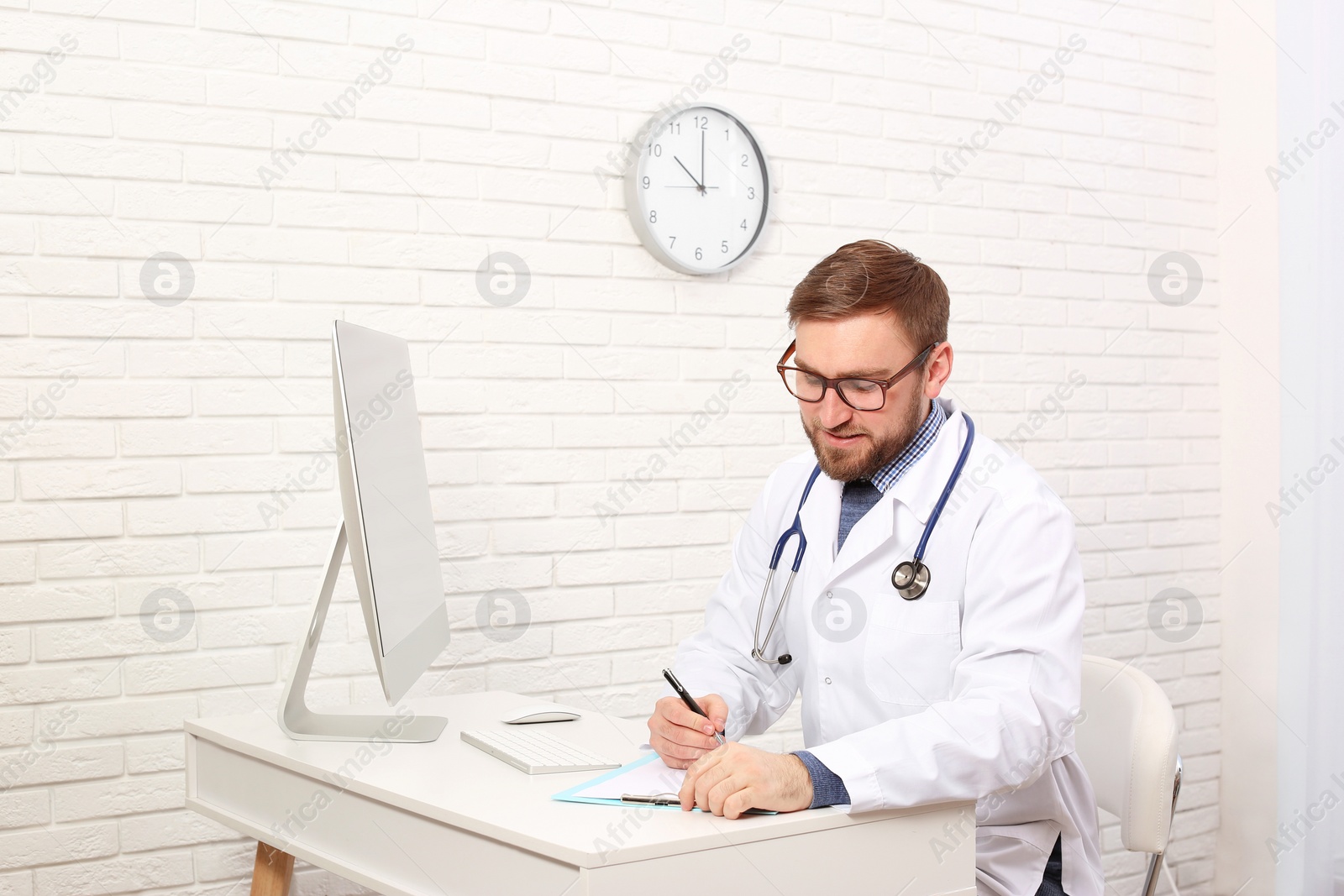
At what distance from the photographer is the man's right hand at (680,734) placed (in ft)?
5.00

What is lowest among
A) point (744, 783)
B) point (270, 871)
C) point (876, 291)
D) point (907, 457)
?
point (270, 871)

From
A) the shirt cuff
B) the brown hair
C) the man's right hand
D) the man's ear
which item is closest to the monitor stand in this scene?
the man's right hand

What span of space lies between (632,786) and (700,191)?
159 cm

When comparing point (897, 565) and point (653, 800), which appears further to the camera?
point (897, 565)

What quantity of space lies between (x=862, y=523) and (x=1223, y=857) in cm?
234

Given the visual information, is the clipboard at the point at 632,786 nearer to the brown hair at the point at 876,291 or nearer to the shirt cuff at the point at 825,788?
the shirt cuff at the point at 825,788

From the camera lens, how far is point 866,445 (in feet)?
5.85

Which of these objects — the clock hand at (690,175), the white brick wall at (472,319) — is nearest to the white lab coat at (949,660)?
the white brick wall at (472,319)

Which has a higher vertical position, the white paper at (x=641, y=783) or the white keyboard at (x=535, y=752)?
the white paper at (x=641, y=783)

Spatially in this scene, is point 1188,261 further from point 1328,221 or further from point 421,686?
point 421,686

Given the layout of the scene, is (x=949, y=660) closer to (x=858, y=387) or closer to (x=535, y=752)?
(x=858, y=387)

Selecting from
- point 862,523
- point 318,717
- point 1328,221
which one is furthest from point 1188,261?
point 318,717

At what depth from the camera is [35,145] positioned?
6.93 feet

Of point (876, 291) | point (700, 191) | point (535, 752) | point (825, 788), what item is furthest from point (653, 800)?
point (700, 191)
